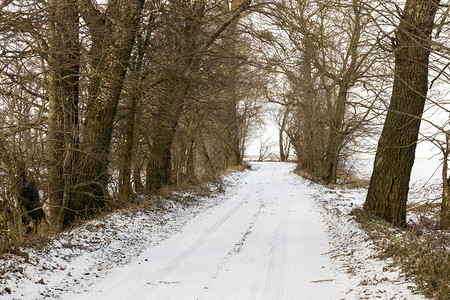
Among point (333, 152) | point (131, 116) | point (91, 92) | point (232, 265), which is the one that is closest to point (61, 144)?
point (91, 92)

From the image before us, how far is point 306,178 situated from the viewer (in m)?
22.4

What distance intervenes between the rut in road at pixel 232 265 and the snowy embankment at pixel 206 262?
15 millimetres

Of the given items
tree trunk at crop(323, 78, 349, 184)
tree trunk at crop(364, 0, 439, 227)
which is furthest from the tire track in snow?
tree trunk at crop(323, 78, 349, 184)

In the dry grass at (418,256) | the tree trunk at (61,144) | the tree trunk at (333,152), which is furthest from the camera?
the tree trunk at (333,152)

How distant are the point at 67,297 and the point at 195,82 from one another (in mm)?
8003

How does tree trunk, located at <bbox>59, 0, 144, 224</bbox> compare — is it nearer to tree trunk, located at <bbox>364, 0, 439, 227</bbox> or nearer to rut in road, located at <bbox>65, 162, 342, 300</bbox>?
rut in road, located at <bbox>65, 162, 342, 300</bbox>

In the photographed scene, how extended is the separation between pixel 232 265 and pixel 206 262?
47cm

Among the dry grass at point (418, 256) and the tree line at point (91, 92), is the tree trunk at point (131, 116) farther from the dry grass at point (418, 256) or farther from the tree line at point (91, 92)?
the dry grass at point (418, 256)

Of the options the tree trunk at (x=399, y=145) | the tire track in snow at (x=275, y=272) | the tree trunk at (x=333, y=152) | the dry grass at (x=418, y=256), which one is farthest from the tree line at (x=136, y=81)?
the tree trunk at (x=333, y=152)

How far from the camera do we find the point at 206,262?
5.92m

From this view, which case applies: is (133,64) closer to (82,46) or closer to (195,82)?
(195,82)

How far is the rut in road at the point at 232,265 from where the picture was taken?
468 centimetres

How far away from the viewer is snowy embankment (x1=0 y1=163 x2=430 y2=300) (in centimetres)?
462

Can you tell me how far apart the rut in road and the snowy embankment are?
1 cm
